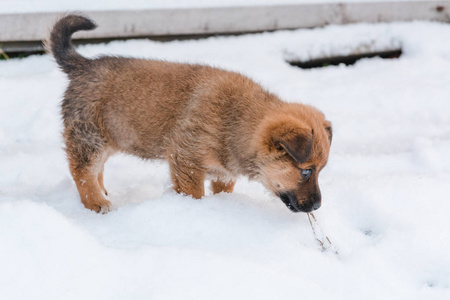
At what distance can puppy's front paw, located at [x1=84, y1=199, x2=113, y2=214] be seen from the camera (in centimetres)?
352

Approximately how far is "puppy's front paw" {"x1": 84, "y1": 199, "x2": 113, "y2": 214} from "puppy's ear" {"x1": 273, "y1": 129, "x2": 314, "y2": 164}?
1357 millimetres

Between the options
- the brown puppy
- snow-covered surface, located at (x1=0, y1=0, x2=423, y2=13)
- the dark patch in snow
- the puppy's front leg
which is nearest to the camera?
the brown puppy

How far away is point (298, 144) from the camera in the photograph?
284cm

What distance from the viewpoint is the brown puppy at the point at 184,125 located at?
3.11 metres

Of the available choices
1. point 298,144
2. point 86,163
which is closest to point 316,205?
point 298,144

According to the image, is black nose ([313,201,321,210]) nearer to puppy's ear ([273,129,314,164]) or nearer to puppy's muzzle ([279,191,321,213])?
puppy's muzzle ([279,191,321,213])

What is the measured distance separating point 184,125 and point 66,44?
1110 mm

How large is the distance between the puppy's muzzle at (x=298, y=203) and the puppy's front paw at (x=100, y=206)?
1.21 m

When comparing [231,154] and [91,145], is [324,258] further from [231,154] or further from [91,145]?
[91,145]

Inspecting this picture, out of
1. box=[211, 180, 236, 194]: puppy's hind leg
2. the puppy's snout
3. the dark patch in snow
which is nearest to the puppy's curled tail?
box=[211, 180, 236, 194]: puppy's hind leg

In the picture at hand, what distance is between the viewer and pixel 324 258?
2609 millimetres

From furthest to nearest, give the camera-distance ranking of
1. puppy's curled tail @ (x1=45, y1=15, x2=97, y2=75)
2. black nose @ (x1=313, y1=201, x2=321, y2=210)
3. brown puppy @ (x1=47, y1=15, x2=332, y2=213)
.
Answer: puppy's curled tail @ (x1=45, y1=15, x2=97, y2=75), brown puppy @ (x1=47, y1=15, x2=332, y2=213), black nose @ (x1=313, y1=201, x2=321, y2=210)

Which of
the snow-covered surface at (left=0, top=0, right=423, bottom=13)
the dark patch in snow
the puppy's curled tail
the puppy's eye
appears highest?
the puppy's curled tail

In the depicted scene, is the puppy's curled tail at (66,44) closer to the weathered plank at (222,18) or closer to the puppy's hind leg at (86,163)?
the puppy's hind leg at (86,163)
